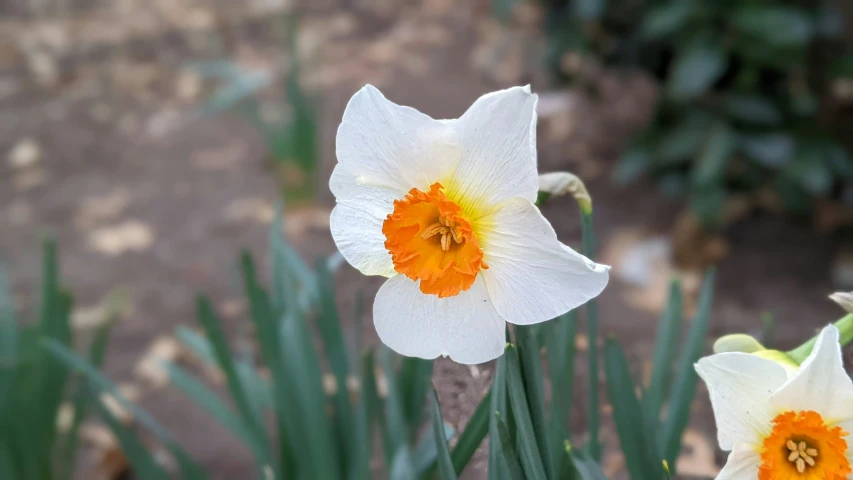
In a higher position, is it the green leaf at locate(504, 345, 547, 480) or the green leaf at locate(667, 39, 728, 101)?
the green leaf at locate(667, 39, 728, 101)

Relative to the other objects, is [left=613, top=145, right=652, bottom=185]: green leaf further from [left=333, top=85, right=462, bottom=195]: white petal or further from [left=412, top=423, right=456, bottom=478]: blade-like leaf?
[left=333, top=85, right=462, bottom=195]: white petal

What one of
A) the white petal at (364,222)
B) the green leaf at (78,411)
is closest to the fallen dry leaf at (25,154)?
the green leaf at (78,411)

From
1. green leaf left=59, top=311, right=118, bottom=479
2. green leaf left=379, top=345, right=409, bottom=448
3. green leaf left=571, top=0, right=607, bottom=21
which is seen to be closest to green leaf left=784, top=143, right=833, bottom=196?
green leaf left=571, top=0, right=607, bottom=21

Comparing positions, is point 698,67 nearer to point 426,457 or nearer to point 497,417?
point 426,457

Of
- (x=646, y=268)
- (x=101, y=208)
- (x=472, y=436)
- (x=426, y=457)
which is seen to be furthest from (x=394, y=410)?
(x=101, y=208)

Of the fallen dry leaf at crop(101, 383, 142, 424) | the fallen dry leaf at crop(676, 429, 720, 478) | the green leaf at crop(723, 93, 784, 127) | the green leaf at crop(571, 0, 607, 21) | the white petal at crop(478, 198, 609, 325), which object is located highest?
the green leaf at crop(571, 0, 607, 21)

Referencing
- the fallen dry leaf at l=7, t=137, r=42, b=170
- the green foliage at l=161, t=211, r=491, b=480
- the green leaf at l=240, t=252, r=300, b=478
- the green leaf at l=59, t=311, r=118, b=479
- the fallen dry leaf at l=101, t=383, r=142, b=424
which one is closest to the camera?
the green foliage at l=161, t=211, r=491, b=480

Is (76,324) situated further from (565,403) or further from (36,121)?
(565,403)
